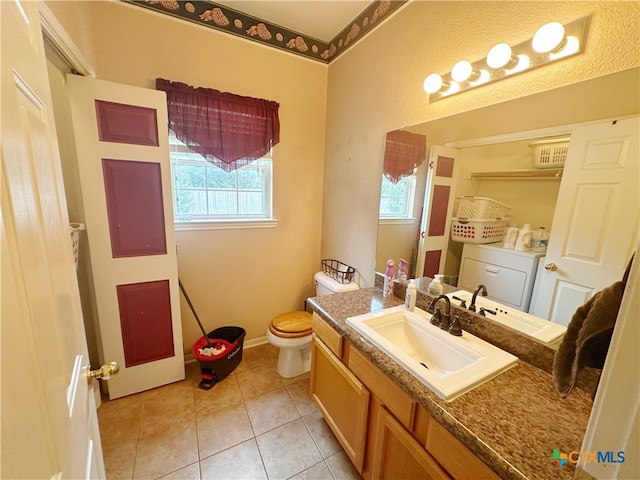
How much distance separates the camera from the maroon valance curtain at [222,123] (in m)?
1.77

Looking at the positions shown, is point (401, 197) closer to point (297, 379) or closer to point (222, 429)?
point (297, 379)

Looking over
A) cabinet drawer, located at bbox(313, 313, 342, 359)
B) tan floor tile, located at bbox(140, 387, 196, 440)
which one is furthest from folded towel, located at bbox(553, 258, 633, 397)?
tan floor tile, located at bbox(140, 387, 196, 440)

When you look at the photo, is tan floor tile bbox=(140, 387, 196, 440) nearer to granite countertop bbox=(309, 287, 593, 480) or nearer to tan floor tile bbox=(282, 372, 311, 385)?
tan floor tile bbox=(282, 372, 311, 385)

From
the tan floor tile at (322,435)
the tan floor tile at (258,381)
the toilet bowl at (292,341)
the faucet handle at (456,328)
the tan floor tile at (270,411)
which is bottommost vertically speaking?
the tan floor tile at (322,435)

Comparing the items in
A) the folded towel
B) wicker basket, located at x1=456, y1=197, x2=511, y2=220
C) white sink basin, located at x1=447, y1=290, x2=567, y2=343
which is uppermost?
wicker basket, located at x1=456, y1=197, x2=511, y2=220

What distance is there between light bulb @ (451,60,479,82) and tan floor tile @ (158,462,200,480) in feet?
7.58

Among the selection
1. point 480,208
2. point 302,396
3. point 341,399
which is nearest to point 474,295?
point 480,208

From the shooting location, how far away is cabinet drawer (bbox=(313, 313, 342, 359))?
1272mm

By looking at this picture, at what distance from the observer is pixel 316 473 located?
133 cm

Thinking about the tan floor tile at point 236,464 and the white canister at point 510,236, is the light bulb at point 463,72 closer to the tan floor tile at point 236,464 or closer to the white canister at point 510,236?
the white canister at point 510,236

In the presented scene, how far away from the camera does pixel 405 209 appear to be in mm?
1608

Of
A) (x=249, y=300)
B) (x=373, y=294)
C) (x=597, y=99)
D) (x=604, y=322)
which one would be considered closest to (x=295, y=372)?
(x=249, y=300)

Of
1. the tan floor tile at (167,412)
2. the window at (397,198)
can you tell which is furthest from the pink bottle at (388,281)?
the tan floor tile at (167,412)

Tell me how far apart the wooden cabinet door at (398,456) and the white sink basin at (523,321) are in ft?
1.99
